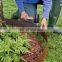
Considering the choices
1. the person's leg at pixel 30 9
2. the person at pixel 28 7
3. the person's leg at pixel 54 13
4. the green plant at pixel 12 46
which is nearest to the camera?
the green plant at pixel 12 46

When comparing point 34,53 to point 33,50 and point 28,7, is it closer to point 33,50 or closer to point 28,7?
point 33,50

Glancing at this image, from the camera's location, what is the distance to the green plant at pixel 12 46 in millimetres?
3407

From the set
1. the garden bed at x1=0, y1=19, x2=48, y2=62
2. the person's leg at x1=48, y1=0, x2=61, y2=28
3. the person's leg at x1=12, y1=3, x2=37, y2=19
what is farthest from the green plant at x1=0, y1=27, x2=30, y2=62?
the person's leg at x1=48, y1=0, x2=61, y2=28

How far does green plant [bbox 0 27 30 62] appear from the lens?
11.2ft

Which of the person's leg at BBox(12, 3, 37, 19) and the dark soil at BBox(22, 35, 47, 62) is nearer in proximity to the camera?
the dark soil at BBox(22, 35, 47, 62)

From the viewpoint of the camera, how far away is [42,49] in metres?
3.73

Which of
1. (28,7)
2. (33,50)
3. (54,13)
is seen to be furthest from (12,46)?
(54,13)

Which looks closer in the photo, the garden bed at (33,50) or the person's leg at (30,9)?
the garden bed at (33,50)

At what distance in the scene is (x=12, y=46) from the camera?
351 centimetres

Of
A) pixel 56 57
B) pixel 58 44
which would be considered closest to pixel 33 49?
pixel 56 57

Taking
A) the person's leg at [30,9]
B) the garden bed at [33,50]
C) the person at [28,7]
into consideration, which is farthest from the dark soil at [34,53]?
the person's leg at [30,9]

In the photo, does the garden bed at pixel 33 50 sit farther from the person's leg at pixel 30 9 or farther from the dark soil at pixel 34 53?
the person's leg at pixel 30 9

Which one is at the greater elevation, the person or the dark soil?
the person

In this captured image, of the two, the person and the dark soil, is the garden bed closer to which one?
the dark soil
